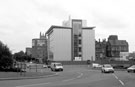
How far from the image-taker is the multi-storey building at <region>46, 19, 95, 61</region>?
125438 millimetres

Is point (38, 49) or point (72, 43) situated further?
point (38, 49)

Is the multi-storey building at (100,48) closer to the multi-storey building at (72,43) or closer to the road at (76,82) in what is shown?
the multi-storey building at (72,43)

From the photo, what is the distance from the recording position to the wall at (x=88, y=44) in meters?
127

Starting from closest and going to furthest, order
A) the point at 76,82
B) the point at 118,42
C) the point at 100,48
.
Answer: the point at 76,82, the point at 118,42, the point at 100,48

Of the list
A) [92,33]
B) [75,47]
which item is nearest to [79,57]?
[75,47]

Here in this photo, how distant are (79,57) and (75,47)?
568 cm

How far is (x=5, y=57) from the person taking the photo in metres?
46.8

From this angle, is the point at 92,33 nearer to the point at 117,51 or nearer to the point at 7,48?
the point at 117,51

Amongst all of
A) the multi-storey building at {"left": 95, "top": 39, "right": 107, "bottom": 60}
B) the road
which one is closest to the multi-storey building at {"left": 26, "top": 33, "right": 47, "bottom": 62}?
the multi-storey building at {"left": 95, "top": 39, "right": 107, "bottom": 60}

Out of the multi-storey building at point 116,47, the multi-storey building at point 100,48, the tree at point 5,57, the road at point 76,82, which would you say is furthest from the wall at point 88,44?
the road at point 76,82

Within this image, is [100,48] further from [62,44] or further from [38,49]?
[38,49]

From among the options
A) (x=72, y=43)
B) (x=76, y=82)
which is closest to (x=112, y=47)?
(x=72, y=43)

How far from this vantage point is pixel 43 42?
619 feet

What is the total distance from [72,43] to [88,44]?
8.41 m
